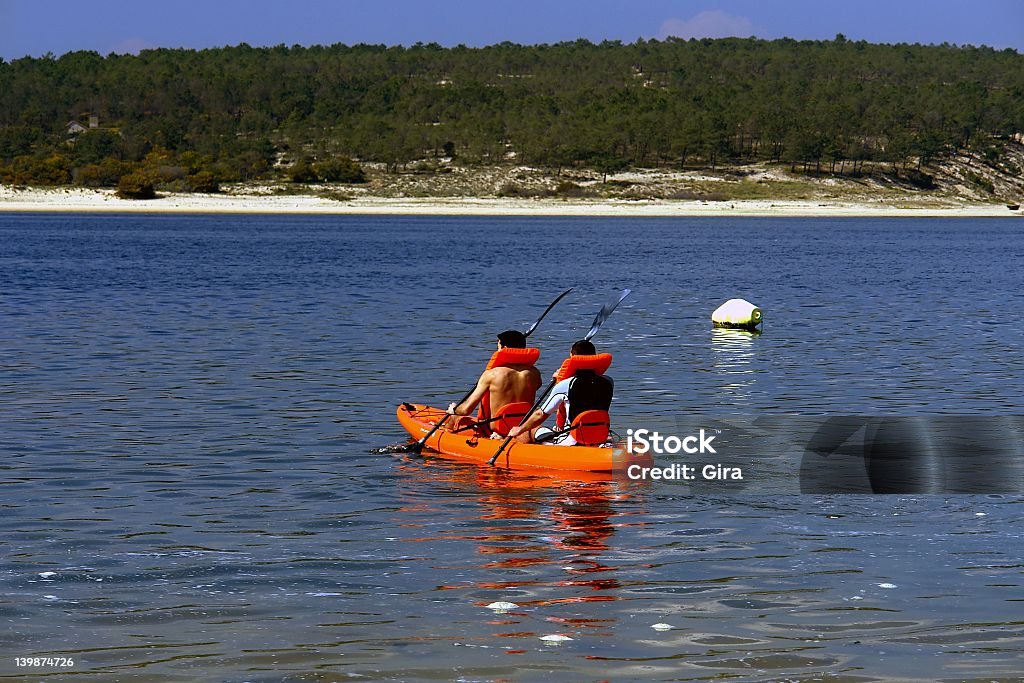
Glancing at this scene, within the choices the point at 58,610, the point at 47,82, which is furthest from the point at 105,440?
the point at 47,82

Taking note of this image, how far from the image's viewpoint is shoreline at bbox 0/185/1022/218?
411 feet

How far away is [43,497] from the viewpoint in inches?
524

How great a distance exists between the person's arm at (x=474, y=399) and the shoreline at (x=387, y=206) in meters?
109

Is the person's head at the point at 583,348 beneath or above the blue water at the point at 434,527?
above

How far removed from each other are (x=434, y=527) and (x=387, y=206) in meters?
117

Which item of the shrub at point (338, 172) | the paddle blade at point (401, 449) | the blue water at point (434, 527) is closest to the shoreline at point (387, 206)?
the shrub at point (338, 172)

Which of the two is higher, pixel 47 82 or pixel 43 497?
pixel 47 82

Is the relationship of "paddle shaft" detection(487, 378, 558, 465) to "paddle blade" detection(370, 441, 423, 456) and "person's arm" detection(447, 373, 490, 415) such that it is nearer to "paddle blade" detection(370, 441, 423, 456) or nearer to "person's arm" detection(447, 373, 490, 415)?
"person's arm" detection(447, 373, 490, 415)

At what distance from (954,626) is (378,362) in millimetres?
17477

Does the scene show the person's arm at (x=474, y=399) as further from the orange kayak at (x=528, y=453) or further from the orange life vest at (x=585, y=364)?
the orange life vest at (x=585, y=364)

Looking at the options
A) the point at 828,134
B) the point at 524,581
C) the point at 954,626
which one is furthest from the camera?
the point at 828,134

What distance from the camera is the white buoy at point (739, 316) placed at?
32.7 m

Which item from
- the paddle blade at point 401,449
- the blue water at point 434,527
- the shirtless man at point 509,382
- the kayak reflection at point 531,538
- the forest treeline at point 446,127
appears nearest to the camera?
the blue water at point 434,527

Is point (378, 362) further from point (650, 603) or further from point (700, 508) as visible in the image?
point (650, 603)
